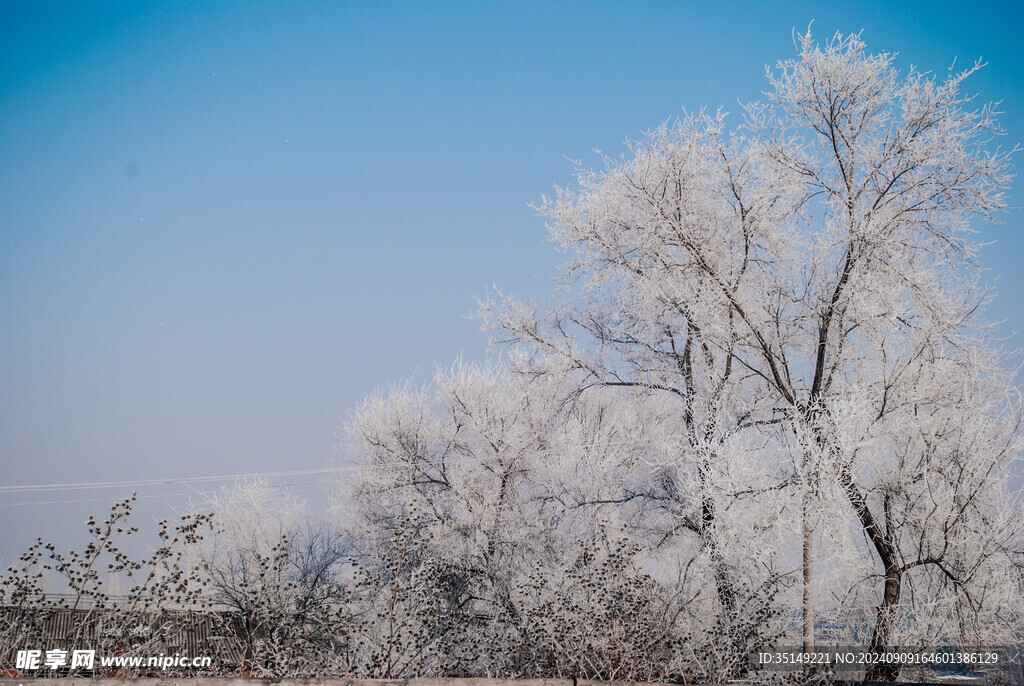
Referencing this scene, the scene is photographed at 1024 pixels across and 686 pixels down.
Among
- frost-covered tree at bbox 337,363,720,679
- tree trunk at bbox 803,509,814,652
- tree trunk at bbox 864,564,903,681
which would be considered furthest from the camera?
tree trunk at bbox 864,564,903,681

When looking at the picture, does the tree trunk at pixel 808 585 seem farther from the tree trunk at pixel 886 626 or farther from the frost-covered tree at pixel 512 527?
the frost-covered tree at pixel 512 527

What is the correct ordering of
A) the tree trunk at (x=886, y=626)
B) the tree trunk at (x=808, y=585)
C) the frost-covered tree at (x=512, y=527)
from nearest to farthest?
the frost-covered tree at (x=512, y=527), the tree trunk at (x=808, y=585), the tree trunk at (x=886, y=626)

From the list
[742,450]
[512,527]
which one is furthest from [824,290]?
[512,527]

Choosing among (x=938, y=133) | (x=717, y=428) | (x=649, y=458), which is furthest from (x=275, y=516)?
(x=938, y=133)

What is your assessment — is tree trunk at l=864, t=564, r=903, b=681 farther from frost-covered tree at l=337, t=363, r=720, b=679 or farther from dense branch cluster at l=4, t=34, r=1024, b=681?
frost-covered tree at l=337, t=363, r=720, b=679

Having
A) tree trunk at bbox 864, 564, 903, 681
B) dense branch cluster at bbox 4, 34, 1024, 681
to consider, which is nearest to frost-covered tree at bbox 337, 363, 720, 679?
dense branch cluster at bbox 4, 34, 1024, 681

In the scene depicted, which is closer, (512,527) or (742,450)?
(742,450)

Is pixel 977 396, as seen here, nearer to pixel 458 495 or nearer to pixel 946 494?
pixel 946 494

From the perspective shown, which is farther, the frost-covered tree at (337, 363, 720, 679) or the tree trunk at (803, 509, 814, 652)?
the tree trunk at (803, 509, 814, 652)

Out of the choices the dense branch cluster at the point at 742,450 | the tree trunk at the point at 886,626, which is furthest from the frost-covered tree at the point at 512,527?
the tree trunk at the point at 886,626

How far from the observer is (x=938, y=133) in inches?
376

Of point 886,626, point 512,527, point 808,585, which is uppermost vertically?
point 512,527

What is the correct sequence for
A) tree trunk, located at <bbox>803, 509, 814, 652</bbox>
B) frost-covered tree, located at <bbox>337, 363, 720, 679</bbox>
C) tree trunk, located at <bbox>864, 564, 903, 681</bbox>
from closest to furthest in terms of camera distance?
frost-covered tree, located at <bbox>337, 363, 720, 679</bbox>
tree trunk, located at <bbox>803, 509, 814, 652</bbox>
tree trunk, located at <bbox>864, 564, 903, 681</bbox>

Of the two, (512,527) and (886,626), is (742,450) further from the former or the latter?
(512,527)
